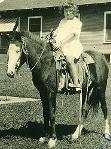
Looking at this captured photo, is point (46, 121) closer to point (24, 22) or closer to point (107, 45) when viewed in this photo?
point (107, 45)

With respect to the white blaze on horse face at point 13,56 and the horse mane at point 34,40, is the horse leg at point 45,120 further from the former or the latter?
the white blaze on horse face at point 13,56

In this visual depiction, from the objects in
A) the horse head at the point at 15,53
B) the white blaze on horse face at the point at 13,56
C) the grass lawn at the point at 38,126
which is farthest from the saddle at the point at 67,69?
the white blaze on horse face at the point at 13,56

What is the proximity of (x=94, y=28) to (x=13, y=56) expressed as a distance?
2020cm

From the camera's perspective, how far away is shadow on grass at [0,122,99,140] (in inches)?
388

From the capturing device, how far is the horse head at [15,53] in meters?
8.26

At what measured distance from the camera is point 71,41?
949 centimetres

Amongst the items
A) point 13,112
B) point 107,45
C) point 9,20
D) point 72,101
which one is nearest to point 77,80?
point 13,112

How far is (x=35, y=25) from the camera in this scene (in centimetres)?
3055

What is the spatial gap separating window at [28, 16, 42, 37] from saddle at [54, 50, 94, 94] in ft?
65.7

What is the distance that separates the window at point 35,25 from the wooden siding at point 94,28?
11.6 feet

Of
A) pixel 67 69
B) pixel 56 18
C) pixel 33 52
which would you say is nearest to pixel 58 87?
pixel 67 69

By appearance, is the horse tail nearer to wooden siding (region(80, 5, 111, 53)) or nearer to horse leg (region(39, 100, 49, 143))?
horse leg (region(39, 100, 49, 143))

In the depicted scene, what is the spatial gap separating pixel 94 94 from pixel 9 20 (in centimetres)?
2184

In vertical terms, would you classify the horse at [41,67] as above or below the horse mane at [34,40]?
below
